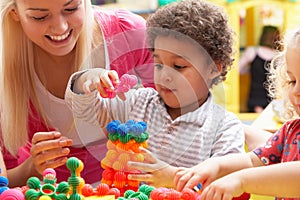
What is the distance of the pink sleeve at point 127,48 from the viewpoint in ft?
3.31

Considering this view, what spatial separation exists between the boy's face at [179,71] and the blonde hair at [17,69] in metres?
0.18

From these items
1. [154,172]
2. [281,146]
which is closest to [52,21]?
[154,172]

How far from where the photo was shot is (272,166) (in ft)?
2.41

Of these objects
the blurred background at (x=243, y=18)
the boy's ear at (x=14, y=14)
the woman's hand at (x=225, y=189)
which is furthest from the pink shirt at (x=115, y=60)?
the blurred background at (x=243, y=18)

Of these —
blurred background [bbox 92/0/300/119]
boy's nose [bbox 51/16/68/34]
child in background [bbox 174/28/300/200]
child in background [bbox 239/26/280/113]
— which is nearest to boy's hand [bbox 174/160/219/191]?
child in background [bbox 174/28/300/200]

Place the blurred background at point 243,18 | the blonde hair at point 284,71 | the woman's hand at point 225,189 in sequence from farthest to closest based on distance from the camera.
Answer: the blurred background at point 243,18
the blonde hair at point 284,71
the woman's hand at point 225,189

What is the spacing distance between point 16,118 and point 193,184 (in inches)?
18.0

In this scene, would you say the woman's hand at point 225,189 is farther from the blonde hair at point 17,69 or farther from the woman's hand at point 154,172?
the blonde hair at point 17,69

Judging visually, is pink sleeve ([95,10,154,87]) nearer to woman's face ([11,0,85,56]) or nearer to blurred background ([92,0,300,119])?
woman's face ([11,0,85,56])

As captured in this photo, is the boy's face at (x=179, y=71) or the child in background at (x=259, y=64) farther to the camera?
the child in background at (x=259, y=64)

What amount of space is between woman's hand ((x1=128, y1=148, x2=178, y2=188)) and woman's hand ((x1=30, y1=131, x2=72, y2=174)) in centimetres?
14

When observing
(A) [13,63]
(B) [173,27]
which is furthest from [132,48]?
(A) [13,63]

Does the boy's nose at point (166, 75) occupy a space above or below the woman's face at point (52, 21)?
below

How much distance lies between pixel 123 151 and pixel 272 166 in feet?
0.71
